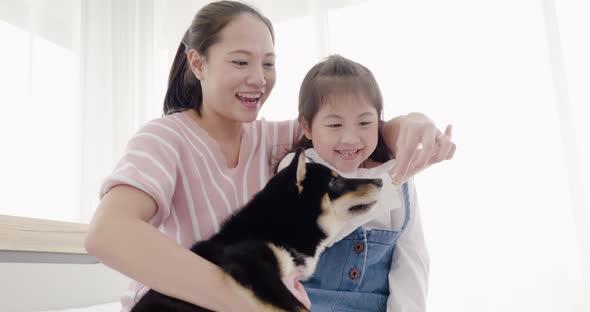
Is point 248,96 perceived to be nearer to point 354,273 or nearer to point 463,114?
point 354,273

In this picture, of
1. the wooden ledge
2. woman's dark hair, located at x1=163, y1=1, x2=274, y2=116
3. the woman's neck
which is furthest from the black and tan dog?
the wooden ledge

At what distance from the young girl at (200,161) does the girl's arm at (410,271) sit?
0.18 meters

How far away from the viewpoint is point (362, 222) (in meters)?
0.80

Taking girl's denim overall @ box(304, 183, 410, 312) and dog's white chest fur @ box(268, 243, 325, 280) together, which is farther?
girl's denim overall @ box(304, 183, 410, 312)

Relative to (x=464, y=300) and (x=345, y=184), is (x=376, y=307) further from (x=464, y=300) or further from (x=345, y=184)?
(x=464, y=300)

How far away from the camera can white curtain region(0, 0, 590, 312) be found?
1783 mm

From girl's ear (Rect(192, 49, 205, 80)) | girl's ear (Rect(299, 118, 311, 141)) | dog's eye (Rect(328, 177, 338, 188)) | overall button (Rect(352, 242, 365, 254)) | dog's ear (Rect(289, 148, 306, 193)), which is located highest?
girl's ear (Rect(192, 49, 205, 80))

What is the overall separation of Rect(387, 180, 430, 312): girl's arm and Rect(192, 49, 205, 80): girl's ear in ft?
1.55

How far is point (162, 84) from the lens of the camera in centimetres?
279

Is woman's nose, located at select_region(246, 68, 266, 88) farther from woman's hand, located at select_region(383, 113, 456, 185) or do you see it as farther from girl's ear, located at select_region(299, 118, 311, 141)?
woman's hand, located at select_region(383, 113, 456, 185)

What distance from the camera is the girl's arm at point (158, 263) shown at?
623 millimetres

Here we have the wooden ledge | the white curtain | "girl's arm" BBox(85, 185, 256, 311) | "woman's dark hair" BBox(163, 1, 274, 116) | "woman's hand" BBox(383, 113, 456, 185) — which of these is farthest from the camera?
the white curtain

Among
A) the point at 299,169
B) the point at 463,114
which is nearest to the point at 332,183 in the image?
the point at 299,169

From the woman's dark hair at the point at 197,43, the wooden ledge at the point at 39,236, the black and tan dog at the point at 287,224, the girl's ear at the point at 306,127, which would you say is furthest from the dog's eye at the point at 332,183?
the wooden ledge at the point at 39,236
